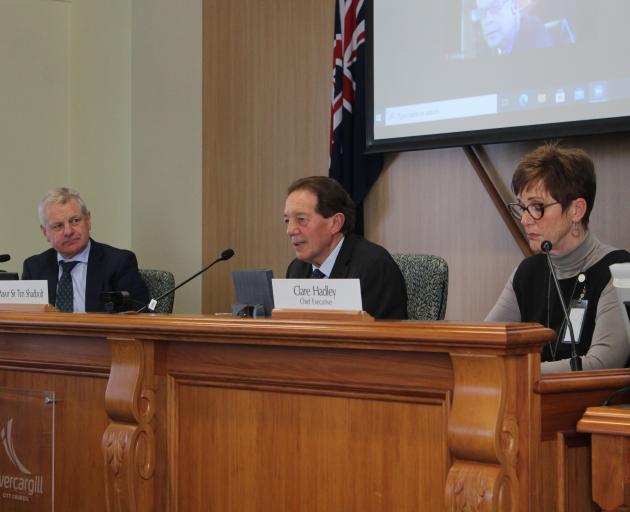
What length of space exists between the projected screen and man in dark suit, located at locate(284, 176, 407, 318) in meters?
0.78

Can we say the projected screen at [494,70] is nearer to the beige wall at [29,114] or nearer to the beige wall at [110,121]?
the beige wall at [110,121]

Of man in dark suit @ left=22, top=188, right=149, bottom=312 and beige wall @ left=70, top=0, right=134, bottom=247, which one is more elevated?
beige wall @ left=70, top=0, right=134, bottom=247

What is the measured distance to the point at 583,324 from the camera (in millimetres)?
2510

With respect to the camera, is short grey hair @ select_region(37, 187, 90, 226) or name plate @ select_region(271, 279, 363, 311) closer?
name plate @ select_region(271, 279, 363, 311)

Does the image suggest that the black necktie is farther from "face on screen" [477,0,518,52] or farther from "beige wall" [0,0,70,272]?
"face on screen" [477,0,518,52]

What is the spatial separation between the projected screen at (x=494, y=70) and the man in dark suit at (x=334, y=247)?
779 mm

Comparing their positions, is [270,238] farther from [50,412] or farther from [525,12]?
[50,412]

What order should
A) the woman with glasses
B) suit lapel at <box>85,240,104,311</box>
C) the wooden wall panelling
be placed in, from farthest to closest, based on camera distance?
the wooden wall panelling, suit lapel at <box>85,240,104,311</box>, the woman with glasses

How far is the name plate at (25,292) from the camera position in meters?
2.66

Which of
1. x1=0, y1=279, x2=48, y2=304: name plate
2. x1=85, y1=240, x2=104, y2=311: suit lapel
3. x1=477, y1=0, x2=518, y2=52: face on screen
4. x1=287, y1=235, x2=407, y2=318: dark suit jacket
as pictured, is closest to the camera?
x1=0, y1=279, x2=48, y2=304: name plate

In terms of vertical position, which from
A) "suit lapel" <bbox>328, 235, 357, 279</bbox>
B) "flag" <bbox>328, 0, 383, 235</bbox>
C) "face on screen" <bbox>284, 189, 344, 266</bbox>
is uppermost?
"flag" <bbox>328, 0, 383, 235</bbox>

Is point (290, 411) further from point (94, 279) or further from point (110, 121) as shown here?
point (110, 121)

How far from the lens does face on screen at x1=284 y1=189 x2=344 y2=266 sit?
3.29 metres

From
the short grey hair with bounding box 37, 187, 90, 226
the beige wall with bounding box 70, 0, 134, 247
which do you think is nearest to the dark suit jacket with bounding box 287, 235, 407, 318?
the short grey hair with bounding box 37, 187, 90, 226
